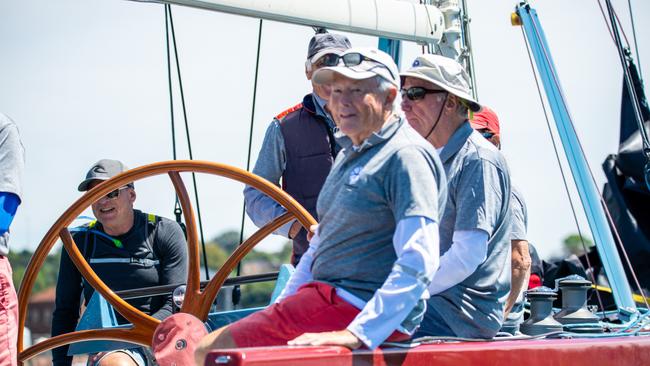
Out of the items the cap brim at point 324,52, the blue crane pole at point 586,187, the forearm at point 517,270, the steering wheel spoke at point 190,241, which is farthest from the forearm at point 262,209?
the blue crane pole at point 586,187

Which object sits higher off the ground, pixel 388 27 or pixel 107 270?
pixel 388 27

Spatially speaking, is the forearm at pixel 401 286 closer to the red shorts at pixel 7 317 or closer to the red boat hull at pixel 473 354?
the red boat hull at pixel 473 354

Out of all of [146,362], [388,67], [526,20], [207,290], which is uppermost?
[526,20]

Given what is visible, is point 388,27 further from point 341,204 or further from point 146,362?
point 341,204

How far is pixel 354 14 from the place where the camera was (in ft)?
15.9

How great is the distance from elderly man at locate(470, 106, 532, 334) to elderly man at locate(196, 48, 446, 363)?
26.2 inches

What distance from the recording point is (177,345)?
3.06 metres

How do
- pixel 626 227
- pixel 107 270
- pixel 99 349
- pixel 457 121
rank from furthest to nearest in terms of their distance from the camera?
pixel 626 227, pixel 107 270, pixel 99 349, pixel 457 121

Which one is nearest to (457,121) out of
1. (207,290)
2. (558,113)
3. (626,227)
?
(207,290)

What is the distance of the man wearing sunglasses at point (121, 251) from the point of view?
438 cm

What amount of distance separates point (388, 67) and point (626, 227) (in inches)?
202

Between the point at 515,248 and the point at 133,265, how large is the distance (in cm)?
158

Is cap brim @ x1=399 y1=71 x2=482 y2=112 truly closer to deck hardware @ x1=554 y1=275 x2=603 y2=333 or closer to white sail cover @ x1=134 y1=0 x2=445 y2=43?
deck hardware @ x1=554 y1=275 x2=603 y2=333

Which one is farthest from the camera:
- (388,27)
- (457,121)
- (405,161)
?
(388,27)
